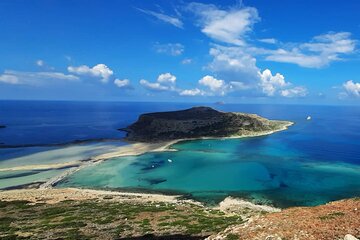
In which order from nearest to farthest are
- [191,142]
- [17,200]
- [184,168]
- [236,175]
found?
[17,200], [236,175], [184,168], [191,142]

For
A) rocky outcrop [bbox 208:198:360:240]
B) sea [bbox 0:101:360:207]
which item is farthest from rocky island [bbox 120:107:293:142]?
rocky outcrop [bbox 208:198:360:240]

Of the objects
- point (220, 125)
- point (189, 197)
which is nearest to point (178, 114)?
point (220, 125)

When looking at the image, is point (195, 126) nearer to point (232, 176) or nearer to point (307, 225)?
point (232, 176)

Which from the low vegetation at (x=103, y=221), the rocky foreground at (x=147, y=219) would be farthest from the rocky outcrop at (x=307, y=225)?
the low vegetation at (x=103, y=221)

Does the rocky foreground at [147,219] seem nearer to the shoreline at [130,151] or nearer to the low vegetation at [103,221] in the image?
the low vegetation at [103,221]

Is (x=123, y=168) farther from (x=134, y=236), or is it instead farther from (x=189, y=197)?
(x=134, y=236)
